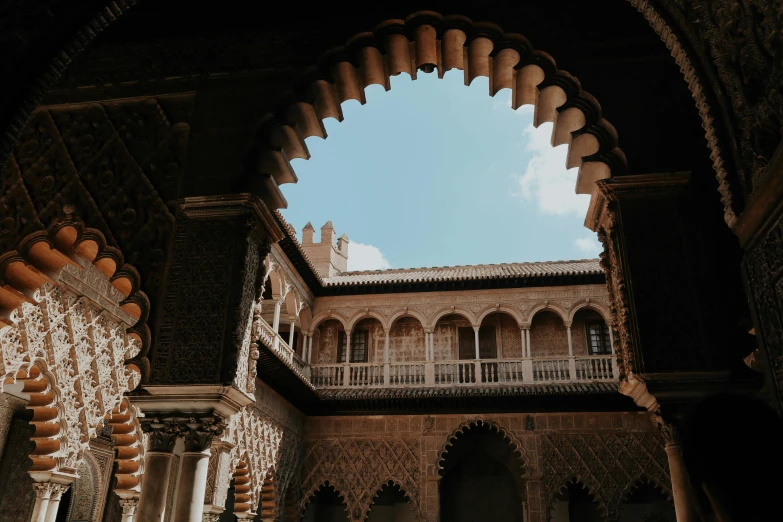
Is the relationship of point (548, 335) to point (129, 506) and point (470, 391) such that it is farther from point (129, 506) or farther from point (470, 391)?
point (129, 506)

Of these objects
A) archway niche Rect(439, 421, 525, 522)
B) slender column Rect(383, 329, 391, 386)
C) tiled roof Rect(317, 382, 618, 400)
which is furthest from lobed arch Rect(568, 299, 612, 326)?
slender column Rect(383, 329, 391, 386)

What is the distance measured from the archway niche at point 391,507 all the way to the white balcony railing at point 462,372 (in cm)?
319

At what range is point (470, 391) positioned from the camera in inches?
553

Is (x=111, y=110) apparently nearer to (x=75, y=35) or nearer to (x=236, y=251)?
(x=236, y=251)

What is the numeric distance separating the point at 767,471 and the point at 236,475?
1219 cm

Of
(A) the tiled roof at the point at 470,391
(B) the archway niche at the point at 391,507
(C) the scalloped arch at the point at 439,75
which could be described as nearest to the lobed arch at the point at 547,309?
(A) the tiled roof at the point at 470,391

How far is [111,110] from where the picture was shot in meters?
6.02

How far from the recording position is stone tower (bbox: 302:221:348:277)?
21.0 meters

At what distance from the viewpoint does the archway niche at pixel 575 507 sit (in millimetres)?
15500

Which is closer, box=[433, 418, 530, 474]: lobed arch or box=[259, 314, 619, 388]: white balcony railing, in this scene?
box=[433, 418, 530, 474]: lobed arch

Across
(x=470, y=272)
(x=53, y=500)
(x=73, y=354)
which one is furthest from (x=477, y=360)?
(x=53, y=500)

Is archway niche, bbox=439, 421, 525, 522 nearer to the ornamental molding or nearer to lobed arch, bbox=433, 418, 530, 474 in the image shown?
lobed arch, bbox=433, 418, 530, 474

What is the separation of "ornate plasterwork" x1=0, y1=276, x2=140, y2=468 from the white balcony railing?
4.37 m

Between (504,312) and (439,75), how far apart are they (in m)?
10.4
